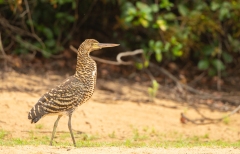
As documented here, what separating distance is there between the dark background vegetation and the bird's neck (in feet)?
12.5

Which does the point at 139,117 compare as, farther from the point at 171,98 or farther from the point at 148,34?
the point at 148,34

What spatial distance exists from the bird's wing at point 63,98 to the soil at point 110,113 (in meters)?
1.46

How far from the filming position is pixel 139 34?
14398 millimetres

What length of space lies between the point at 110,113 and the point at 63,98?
126 inches

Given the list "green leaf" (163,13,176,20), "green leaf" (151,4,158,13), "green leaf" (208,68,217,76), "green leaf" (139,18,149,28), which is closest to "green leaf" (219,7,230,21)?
"green leaf" (163,13,176,20)

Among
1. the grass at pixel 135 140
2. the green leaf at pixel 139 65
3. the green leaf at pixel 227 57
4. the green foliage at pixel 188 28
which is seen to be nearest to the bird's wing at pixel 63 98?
the grass at pixel 135 140

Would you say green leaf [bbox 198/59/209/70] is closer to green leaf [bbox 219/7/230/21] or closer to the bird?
green leaf [bbox 219/7/230/21]

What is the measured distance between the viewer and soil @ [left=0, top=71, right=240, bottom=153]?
9938 mm

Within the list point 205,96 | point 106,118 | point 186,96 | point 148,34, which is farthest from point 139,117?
point 148,34

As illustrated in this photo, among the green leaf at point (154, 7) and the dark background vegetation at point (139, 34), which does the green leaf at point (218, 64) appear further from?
the green leaf at point (154, 7)

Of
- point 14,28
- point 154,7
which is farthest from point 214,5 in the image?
point 14,28

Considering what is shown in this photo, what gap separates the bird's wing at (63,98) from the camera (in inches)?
307

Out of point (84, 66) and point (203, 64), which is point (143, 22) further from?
point (84, 66)

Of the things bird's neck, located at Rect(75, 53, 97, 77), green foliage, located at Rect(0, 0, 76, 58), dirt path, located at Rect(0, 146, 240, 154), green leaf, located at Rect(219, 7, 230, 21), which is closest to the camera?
dirt path, located at Rect(0, 146, 240, 154)
